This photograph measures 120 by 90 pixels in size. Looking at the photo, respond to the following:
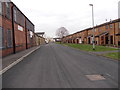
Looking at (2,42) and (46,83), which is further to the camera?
(2,42)

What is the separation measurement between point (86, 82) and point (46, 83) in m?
1.85

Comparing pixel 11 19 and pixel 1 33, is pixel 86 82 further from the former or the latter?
pixel 11 19

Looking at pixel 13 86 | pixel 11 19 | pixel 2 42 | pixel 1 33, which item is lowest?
pixel 13 86

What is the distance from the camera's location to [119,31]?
30.5 m

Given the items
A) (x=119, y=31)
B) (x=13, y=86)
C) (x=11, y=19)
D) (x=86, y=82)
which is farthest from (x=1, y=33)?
(x=119, y=31)

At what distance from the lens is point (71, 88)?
5.34m

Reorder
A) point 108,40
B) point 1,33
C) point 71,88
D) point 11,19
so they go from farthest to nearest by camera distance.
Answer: point 108,40, point 11,19, point 1,33, point 71,88

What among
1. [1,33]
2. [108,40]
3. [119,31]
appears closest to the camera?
[1,33]

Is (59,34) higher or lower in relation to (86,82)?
higher

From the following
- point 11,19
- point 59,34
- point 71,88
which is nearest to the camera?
point 71,88

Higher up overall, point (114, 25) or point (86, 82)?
point (114, 25)

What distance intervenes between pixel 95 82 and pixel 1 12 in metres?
14.5

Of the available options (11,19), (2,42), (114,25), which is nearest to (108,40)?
(114,25)

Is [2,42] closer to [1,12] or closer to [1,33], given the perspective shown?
[1,33]
